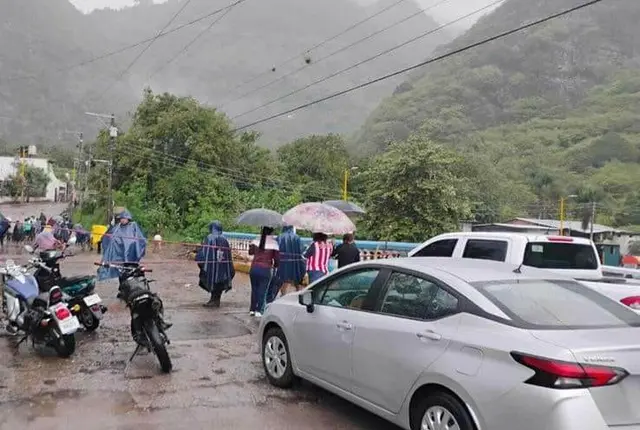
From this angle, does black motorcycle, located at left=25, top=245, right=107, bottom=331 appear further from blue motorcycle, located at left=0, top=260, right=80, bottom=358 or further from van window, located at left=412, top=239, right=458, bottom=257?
van window, located at left=412, top=239, right=458, bottom=257

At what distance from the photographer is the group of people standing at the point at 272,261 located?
9711mm

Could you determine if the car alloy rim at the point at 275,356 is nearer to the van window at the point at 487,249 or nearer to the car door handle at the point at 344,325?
the car door handle at the point at 344,325

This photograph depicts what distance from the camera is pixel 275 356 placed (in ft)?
20.1

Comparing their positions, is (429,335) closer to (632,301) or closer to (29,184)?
(632,301)

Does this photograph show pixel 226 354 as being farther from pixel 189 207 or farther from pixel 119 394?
pixel 189 207

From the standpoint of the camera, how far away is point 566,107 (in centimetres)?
12319

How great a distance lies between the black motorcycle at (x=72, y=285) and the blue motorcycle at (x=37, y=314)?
1.27ft

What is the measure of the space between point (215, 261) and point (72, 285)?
10.0 ft

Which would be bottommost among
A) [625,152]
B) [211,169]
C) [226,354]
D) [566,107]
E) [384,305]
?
[226,354]

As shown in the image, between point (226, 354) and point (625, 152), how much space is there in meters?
93.7

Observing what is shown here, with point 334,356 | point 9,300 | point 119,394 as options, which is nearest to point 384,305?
point 334,356

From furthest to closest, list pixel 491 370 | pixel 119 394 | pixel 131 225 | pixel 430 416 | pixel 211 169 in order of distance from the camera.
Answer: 1. pixel 211 169
2. pixel 131 225
3. pixel 119 394
4. pixel 430 416
5. pixel 491 370

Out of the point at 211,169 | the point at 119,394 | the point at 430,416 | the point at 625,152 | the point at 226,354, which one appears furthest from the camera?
the point at 625,152

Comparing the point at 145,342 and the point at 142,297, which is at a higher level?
the point at 142,297
